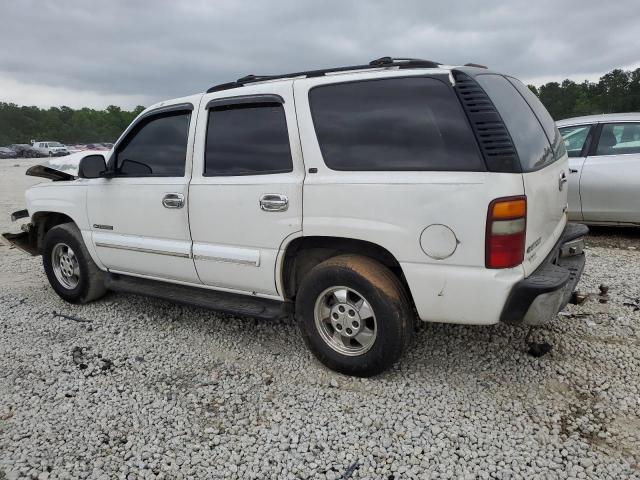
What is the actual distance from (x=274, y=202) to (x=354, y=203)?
57 cm

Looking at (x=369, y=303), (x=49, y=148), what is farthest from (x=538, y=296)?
(x=49, y=148)

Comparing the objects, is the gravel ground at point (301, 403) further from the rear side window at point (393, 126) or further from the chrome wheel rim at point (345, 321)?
the rear side window at point (393, 126)

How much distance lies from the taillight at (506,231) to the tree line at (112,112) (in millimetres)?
31459

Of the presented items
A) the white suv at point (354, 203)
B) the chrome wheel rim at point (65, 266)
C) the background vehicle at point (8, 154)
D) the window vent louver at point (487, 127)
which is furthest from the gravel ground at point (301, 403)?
the background vehicle at point (8, 154)

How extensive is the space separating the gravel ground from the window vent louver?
1.41 metres

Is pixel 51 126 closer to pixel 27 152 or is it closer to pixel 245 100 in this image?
pixel 27 152

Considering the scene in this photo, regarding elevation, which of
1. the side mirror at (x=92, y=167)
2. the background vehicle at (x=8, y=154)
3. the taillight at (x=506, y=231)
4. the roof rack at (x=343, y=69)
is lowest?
the background vehicle at (x=8, y=154)

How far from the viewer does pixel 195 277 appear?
12.0 feet

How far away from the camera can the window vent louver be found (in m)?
2.52

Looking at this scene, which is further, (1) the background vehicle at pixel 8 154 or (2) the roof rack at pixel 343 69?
(1) the background vehicle at pixel 8 154

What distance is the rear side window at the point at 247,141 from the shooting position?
3180 millimetres

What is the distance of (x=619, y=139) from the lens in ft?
19.9

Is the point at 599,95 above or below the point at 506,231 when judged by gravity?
above

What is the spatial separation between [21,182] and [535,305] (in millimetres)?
21858
